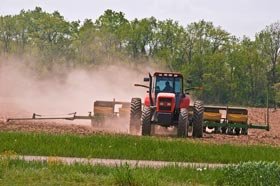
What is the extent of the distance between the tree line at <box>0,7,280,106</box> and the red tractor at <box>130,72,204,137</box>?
6540 cm

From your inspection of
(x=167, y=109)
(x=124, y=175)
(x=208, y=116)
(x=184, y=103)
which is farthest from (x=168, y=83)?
(x=124, y=175)

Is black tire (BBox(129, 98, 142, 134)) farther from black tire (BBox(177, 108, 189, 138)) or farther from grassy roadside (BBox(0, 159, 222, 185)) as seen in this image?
grassy roadside (BBox(0, 159, 222, 185))

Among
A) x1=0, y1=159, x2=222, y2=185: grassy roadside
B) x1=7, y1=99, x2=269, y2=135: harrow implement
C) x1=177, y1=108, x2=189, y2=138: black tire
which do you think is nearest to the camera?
x1=0, y1=159, x2=222, y2=185: grassy roadside

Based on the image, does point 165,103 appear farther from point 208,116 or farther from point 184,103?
point 208,116

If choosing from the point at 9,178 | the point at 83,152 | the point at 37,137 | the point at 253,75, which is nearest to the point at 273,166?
the point at 9,178

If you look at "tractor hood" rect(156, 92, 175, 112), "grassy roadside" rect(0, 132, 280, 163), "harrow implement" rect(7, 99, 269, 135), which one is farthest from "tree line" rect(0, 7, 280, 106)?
"grassy roadside" rect(0, 132, 280, 163)

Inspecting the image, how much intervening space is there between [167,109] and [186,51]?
7410cm

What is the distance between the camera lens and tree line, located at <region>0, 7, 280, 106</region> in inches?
3888

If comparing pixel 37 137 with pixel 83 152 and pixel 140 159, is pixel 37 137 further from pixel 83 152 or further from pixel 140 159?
pixel 140 159

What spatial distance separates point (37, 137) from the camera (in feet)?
72.9

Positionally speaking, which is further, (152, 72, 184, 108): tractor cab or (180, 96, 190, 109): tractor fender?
(152, 72, 184, 108): tractor cab

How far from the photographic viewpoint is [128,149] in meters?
20.8

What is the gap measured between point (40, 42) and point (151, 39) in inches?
735

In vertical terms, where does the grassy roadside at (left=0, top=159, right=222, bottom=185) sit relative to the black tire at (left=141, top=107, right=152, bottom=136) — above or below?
below
